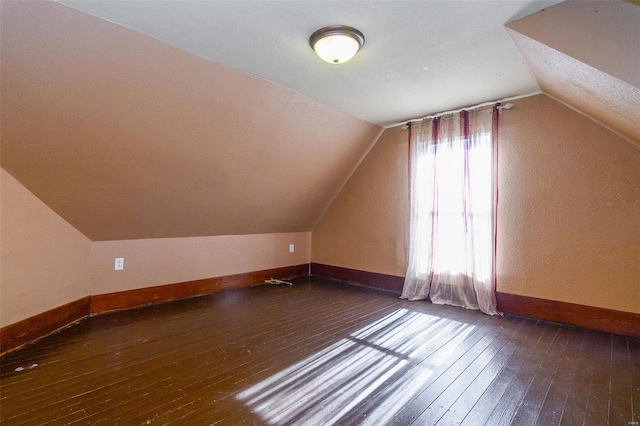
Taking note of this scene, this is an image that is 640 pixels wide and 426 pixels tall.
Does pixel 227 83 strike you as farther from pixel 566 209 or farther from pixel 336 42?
pixel 566 209

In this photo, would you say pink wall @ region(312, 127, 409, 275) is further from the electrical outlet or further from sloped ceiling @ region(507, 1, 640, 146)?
the electrical outlet

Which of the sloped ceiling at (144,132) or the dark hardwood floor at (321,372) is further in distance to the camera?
the sloped ceiling at (144,132)

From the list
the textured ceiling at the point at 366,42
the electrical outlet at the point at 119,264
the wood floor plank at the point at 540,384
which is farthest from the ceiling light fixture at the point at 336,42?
the electrical outlet at the point at 119,264

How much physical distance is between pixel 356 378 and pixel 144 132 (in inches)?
96.2

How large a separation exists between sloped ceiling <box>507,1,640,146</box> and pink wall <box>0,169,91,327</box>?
374cm

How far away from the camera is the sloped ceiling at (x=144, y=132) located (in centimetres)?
181

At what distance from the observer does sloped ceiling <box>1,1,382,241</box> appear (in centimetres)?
181

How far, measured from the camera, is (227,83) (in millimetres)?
2455

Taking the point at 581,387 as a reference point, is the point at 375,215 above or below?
above

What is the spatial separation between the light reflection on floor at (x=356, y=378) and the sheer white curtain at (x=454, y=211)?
2.57 ft

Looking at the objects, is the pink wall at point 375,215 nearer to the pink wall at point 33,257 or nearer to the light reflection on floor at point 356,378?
the light reflection on floor at point 356,378

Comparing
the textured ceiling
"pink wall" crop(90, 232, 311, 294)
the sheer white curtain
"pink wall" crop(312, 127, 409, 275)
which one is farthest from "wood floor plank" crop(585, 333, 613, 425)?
"pink wall" crop(90, 232, 311, 294)

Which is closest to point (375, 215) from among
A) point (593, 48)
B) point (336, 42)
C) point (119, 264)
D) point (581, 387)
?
point (336, 42)

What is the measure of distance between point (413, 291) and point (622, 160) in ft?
7.59
